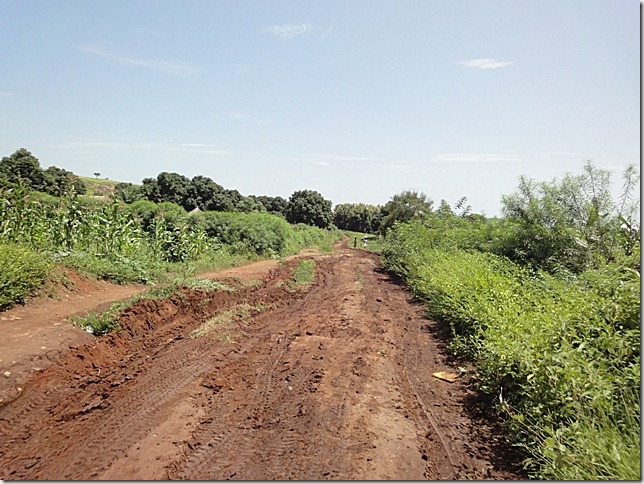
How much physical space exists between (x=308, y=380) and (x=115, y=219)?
11.6 meters

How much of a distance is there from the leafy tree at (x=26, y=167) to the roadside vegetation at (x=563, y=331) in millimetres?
25965

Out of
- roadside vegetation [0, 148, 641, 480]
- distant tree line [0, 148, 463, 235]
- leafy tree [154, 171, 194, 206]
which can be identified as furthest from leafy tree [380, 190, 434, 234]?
leafy tree [154, 171, 194, 206]

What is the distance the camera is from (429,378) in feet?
18.9

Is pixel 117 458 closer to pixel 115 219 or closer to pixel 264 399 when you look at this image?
pixel 264 399

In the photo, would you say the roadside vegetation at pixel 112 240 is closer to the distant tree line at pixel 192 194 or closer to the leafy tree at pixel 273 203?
the distant tree line at pixel 192 194

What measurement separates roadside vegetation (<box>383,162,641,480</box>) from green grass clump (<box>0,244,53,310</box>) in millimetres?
7853

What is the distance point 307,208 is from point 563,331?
4014cm

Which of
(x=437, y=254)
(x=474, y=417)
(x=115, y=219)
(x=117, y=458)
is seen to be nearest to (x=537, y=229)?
(x=437, y=254)

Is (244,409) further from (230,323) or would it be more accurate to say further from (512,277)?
(512,277)

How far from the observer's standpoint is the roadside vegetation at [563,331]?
10.2ft

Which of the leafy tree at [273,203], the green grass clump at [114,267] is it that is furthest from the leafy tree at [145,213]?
the leafy tree at [273,203]

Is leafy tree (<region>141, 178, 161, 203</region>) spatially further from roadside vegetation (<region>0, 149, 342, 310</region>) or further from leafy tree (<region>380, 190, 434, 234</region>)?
leafy tree (<region>380, 190, 434, 234</region>)

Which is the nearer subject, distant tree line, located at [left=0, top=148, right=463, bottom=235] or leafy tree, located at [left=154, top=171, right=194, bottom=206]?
distant tree line, located at [left=0, top=148, right=463, bottom=235]

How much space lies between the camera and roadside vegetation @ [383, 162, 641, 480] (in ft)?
10.2
